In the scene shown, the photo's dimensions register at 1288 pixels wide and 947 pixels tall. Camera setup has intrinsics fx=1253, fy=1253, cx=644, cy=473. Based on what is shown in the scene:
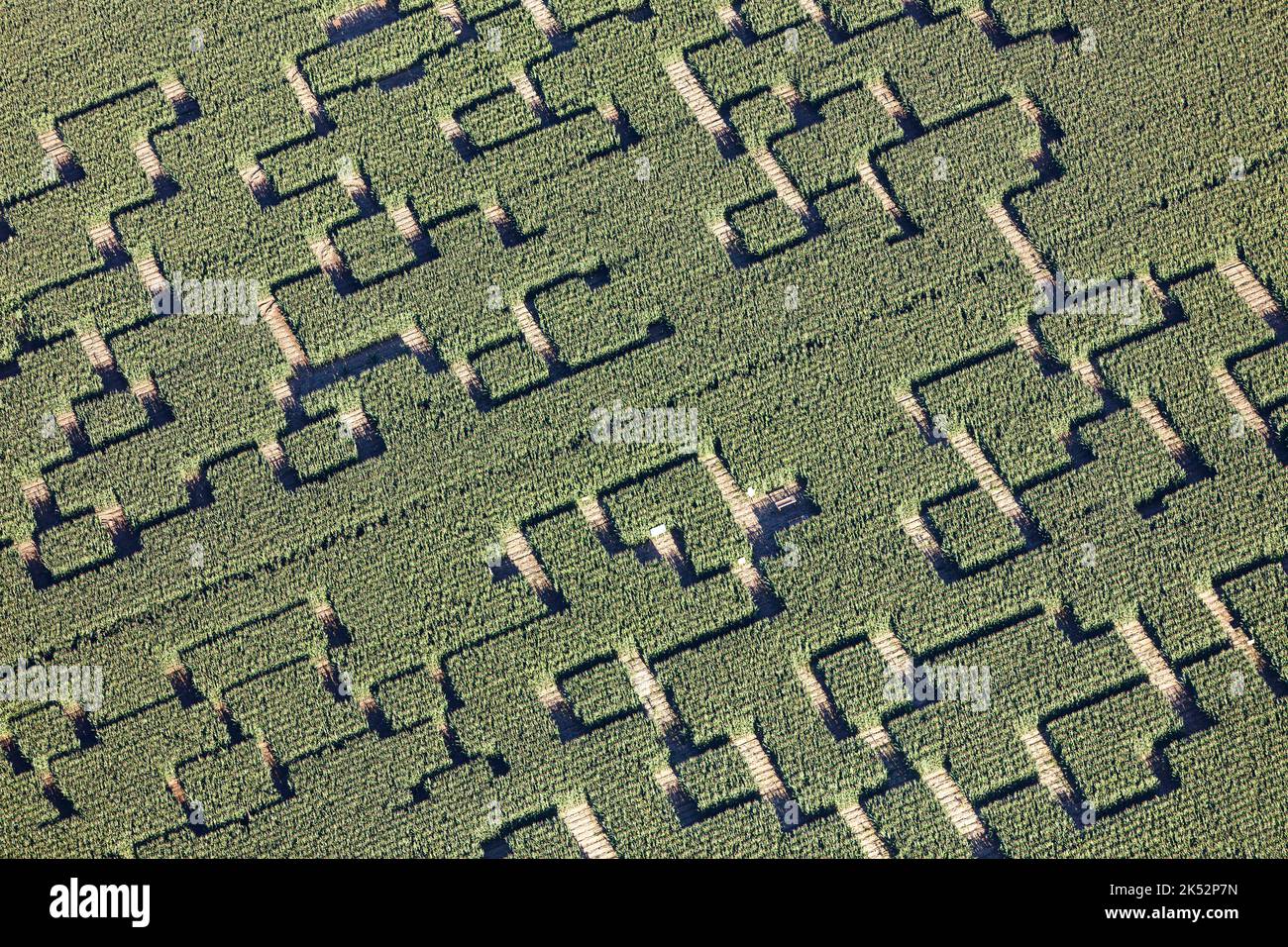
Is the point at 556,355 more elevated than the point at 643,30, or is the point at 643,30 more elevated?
the point at 643,30

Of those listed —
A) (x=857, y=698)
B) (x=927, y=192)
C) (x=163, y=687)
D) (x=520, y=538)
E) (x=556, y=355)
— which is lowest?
(x=857, y=698)

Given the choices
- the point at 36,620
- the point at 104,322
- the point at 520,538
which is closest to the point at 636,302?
the point at 520,538
